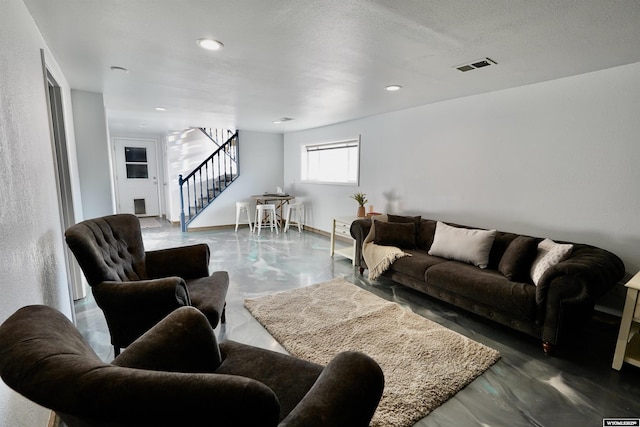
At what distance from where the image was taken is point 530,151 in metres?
3.03

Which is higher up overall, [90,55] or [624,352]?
[90,55]

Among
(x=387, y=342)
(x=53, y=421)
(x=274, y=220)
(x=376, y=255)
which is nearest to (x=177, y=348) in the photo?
(x=53, y=421)

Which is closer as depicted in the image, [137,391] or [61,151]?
[137,391]

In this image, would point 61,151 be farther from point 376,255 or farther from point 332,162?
point 332,162

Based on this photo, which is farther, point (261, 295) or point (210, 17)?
point (261, 295)

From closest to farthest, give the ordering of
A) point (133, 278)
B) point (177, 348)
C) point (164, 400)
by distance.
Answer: point (164, 400), point (177, 348), point (133, 278)

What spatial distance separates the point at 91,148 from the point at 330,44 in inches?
120

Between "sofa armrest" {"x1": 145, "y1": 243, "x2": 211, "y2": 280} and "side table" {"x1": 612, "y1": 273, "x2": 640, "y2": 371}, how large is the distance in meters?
2.95

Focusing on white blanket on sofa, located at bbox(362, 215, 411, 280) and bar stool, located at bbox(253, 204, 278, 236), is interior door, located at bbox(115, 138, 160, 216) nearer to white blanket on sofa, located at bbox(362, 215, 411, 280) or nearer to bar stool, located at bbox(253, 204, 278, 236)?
bar stool, located at bbox(253, 204, 278, 236)

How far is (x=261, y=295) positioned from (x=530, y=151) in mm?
3105

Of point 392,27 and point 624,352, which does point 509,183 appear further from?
point 392,27

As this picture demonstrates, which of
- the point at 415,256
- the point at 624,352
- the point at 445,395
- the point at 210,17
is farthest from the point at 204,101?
the point at 624,352

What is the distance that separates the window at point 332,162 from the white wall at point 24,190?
4060mm

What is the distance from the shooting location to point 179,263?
2.45 m
